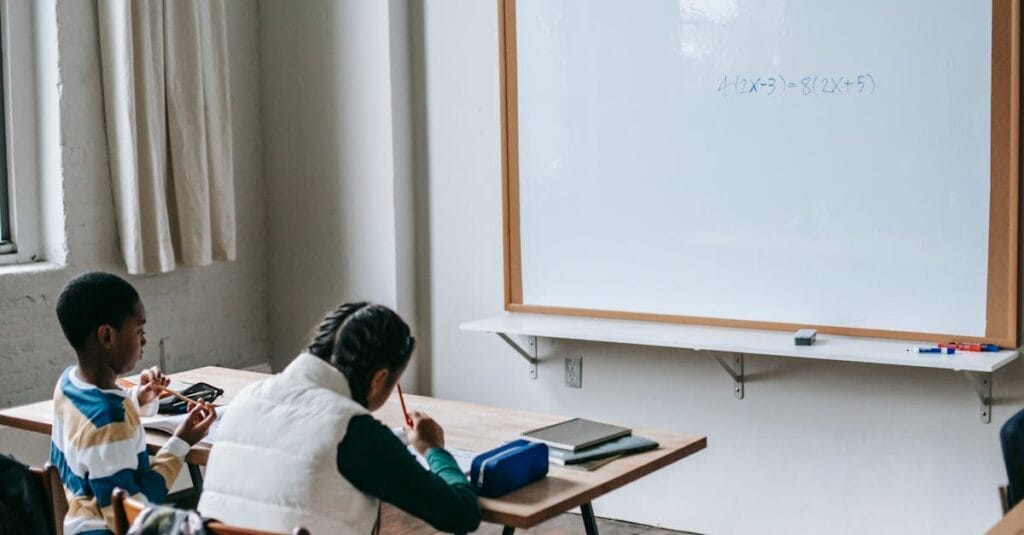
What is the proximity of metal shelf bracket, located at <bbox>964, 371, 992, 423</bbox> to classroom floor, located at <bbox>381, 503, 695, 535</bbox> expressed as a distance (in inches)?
42.3

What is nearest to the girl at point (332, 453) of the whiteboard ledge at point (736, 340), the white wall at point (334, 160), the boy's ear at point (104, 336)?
the boy's ear at point (104, 336)

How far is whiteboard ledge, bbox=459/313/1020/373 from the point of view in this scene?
304cm

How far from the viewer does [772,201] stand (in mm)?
3445

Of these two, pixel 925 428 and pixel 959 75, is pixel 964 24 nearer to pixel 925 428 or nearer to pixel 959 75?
pixel 959 75

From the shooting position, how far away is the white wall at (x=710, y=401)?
3299 millimetres

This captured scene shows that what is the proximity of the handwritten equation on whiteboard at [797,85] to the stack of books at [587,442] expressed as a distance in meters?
1.36

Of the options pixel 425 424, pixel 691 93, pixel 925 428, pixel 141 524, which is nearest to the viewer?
pixel 141 524

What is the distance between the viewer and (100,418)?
2205 millimetres

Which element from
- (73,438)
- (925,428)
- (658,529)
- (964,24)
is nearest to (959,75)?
(964,24)

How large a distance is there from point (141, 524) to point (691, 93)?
235 centimetres

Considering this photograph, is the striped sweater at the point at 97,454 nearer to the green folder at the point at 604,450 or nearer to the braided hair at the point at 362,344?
the braided hair at the point at 362,344

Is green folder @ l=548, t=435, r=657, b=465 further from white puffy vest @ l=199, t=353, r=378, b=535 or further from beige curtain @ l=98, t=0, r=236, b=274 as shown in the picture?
beige curtain @ l=98, t=0, r=236, b=274

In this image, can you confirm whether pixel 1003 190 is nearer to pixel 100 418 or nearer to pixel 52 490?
pixel 100 418

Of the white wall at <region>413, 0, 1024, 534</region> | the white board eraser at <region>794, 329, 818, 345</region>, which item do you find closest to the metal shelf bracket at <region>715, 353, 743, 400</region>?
the white wall at <region>413, 0, 1024, 534</region>
